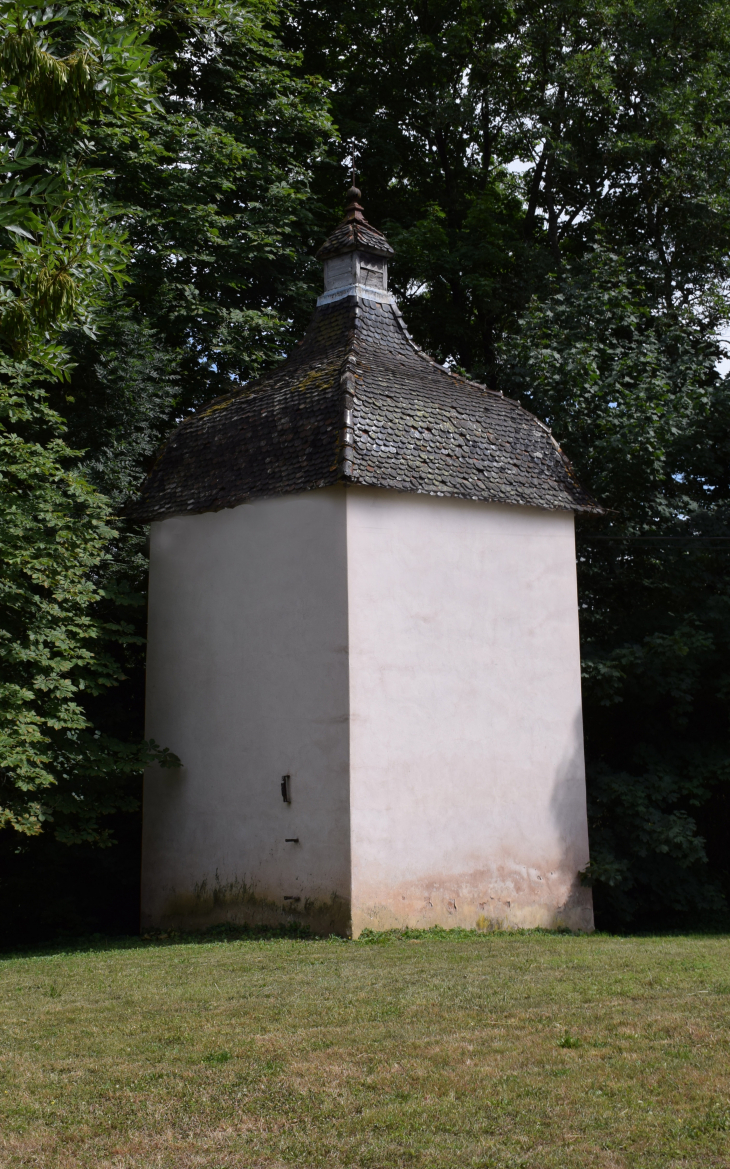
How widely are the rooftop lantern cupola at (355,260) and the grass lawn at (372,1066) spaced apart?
9.69 m

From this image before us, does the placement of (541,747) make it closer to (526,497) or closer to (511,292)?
(526,497)

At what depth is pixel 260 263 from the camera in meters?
19.5

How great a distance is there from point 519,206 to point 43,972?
20539 mm

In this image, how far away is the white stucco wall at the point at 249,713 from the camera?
41.7ft

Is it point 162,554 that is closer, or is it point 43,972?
point 43,972

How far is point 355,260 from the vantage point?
1582 cm

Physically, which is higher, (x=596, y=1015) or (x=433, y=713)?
(x=433, y=713)

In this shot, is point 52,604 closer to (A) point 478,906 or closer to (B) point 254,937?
(B) point 254,937

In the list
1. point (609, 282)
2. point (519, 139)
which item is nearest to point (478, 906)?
point (609, 282)

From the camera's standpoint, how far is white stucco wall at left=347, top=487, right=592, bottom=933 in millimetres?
12656

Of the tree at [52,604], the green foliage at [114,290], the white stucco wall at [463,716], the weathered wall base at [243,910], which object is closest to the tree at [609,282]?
the white stucco wall at [463,716]

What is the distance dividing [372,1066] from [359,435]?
819cm

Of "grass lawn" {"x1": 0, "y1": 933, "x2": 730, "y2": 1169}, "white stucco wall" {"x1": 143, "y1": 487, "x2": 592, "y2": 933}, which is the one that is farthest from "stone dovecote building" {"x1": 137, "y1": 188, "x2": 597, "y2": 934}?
"grass lawn" {"x1": 0, "y1": 933, "x2": 730, "y2": 1169}

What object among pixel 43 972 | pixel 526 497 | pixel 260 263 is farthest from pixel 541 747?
pixel 260 263
